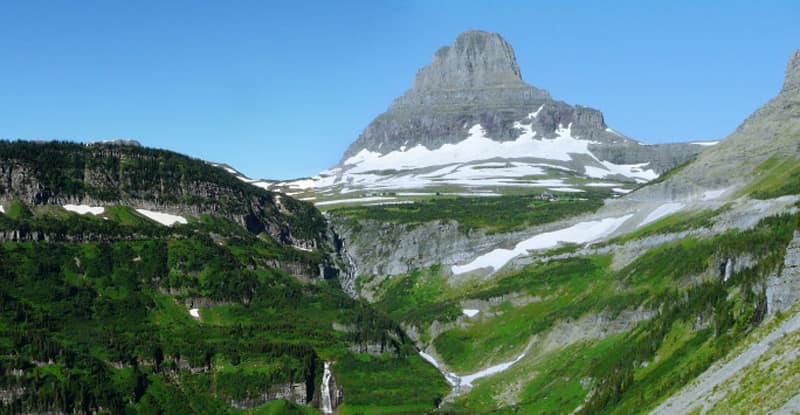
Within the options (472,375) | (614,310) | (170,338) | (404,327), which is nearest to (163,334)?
(170,338)

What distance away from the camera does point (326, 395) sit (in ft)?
518

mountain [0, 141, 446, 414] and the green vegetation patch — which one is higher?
the green vegetation patch

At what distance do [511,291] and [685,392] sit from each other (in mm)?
101027

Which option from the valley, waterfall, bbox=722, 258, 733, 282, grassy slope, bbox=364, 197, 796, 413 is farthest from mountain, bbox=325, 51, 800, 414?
the valley

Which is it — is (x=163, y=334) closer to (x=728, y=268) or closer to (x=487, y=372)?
(x=487, y=372)

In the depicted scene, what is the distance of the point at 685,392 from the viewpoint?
282 feet

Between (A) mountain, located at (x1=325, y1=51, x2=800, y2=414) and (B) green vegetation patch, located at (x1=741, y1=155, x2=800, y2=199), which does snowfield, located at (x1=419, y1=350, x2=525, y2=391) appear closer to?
(A) mountain, located at (x1=325, y1=51, x2=800, y2=414)

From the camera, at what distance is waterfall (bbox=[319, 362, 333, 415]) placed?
155m

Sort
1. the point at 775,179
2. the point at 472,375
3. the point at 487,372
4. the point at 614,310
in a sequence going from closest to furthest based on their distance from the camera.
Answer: the point at 614,310
the point at 487,372
the point at 472,375
the point at 775,179

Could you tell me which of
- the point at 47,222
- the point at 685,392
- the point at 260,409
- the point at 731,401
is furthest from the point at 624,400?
the point at 47,222

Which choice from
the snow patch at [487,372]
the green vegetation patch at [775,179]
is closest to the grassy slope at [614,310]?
the snow patch at [487,372]

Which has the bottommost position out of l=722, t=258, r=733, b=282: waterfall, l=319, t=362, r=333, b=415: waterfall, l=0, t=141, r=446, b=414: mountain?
l=319, t=362, r=333, b=415: waterfall

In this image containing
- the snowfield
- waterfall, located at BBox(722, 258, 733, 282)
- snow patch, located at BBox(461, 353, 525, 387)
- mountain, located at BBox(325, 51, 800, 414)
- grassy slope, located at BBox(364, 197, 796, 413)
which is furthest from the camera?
snow patch, located at BBox(461, 353, 525, 387)

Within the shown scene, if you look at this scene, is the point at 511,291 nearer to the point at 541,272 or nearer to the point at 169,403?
the point at 541,272
